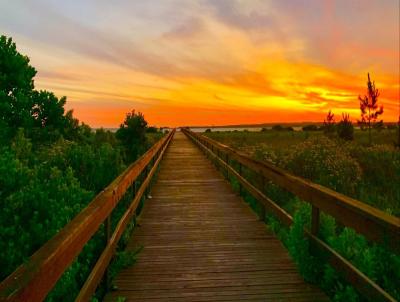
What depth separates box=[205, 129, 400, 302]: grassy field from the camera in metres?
4.00

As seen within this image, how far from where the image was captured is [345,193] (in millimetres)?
12617

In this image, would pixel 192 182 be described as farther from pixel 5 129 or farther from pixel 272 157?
pixel 5 129

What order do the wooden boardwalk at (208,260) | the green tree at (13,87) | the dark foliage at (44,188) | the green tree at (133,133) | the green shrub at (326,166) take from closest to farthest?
1. the wooden boardwalk at (208,260)
2. the dark foliage at (44,188)
3. the green shrub at (326,166)
4. the green tree at (13,87)
5. the green tree at (133,133)

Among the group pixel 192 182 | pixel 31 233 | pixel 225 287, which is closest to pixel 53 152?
pixel 192 182

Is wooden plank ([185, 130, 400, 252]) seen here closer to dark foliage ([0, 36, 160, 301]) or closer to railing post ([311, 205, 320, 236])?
railing post ([311, 205, 320, 236])

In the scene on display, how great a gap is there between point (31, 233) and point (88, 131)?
3436 cm

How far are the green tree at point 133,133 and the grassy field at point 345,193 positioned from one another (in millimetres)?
19673

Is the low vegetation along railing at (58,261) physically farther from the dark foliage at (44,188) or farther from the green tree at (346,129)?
the green tree at (346,129)

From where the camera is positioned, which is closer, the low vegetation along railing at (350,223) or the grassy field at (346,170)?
the low vegetation along railing at (350,223)

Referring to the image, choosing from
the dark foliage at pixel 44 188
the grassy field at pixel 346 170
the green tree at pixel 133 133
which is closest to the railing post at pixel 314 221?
the dark foliage at pixel 44 188

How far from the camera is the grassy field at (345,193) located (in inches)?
158

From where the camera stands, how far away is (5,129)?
26.8 metres

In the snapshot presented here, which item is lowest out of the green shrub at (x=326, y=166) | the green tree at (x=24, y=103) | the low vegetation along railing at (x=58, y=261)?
the green shrub at (x=326, y=166)

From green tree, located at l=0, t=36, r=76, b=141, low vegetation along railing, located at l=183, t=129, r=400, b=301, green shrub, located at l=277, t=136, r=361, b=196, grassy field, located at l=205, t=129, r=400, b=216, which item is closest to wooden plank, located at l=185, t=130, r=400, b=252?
low vegetation along railing, located at l=183, t=129, r=400, b=301
